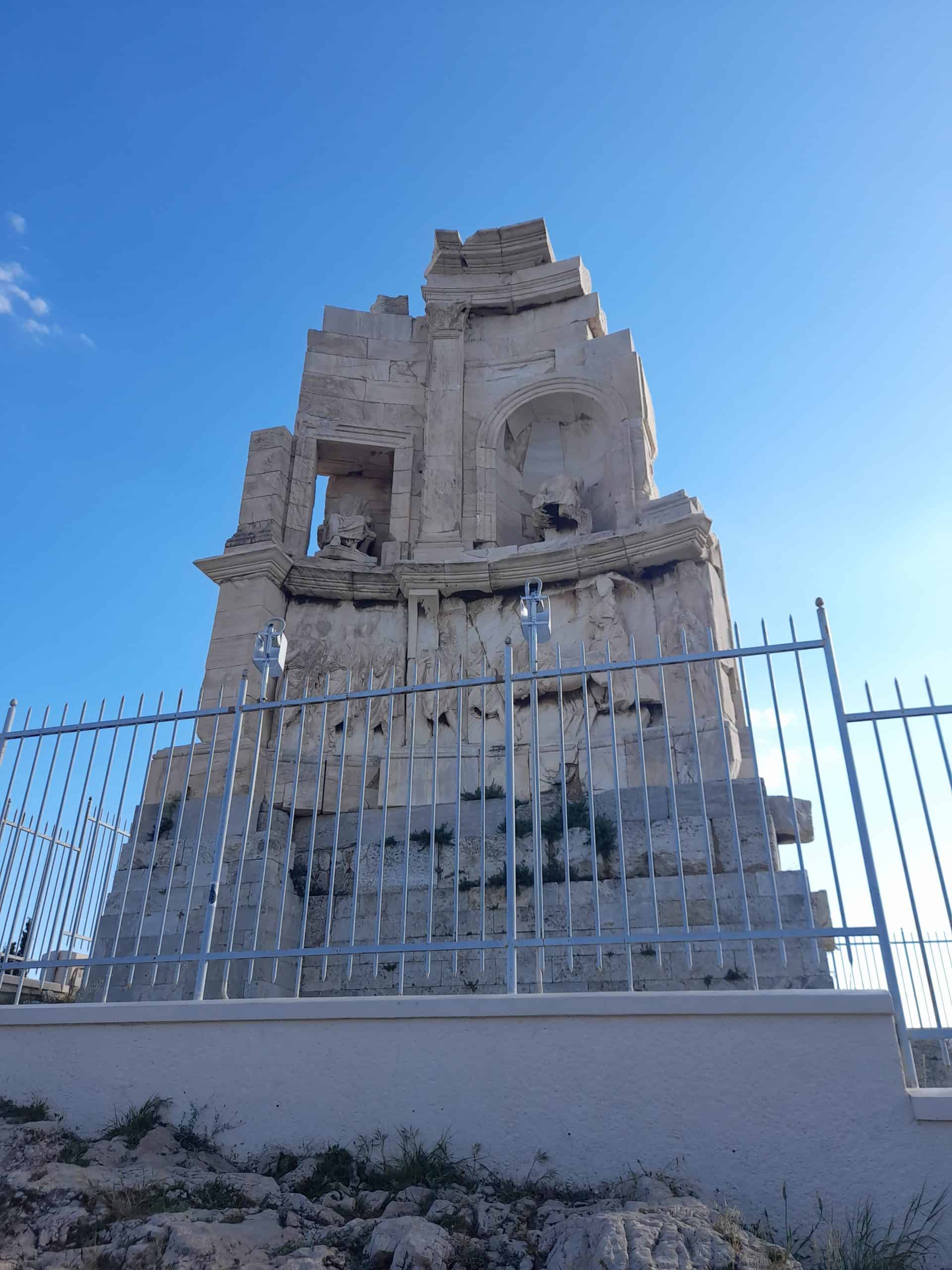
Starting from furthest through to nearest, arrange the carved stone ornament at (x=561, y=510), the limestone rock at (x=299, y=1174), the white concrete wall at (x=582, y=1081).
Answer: the carved stone ornament at (x=561, y=510), the limestone rock at (x=299, y=1174), the white concrete wall at (x=582, y=1081)

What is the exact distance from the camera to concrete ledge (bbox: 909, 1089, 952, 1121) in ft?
12.0

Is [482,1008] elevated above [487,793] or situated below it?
below

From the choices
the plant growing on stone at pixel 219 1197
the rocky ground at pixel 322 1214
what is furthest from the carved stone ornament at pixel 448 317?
the plant growing on stone at pixel 219 1197

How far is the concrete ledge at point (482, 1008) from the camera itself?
13.0ft

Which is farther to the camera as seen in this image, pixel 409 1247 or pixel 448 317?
pixel 448 317

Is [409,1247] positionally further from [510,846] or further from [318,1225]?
[510,846]

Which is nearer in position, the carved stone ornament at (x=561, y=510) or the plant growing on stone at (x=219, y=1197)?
the plant growing on stone at (x=219, y=1197)

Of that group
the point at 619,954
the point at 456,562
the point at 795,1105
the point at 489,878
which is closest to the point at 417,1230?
the point at 795,1105

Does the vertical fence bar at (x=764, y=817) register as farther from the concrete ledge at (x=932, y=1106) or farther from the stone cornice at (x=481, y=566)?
the stone cornice at (x=481, y=566)

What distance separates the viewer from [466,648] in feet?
33.8

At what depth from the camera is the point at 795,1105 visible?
3842 millimetres

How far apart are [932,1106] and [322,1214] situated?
7.68ft

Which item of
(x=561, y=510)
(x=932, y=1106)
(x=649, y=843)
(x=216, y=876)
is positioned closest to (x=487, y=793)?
(x=216, y=876)

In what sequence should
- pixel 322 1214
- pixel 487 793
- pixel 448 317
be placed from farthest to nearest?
pixel 448 317, pixel 487 793, pixel 322 1214
